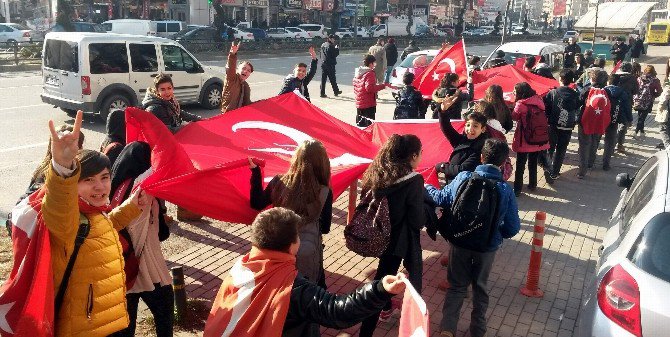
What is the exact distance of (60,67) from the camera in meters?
12.9

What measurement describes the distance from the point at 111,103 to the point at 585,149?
9797 mm

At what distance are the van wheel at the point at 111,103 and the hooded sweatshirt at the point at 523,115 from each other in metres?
8.50

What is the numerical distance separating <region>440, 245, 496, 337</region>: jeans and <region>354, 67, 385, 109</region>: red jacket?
6518 mm

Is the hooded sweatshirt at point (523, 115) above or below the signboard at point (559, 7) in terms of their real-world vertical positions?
below

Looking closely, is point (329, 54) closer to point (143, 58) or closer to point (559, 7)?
point (143, 58)

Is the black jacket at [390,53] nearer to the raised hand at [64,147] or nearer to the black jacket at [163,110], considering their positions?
the black jacket at [163,110]

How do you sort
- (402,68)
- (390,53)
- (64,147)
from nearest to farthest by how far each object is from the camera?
(64,147) → (402,68) → (390,53)

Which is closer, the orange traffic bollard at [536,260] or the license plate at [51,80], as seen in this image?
the orange traffic bollard at [536,260]

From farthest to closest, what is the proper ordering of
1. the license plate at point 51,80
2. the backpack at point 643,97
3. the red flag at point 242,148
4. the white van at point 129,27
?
1. the white van at point 129,27
2. the license plate at point 51,80
3. the backpack at point 643,97
4. the red flag at point 242,148

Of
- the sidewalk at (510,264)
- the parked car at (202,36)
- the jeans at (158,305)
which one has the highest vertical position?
the parked car at (202,36)

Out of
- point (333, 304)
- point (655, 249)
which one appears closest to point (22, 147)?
point (333, 304)

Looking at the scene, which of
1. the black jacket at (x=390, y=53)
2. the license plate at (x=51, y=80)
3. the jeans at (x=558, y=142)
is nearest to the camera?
the jeans at (x=558, y=142)

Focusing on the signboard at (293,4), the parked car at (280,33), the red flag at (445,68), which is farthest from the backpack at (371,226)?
the signboard at (293,4)

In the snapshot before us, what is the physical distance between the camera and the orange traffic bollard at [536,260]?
5844 mm
